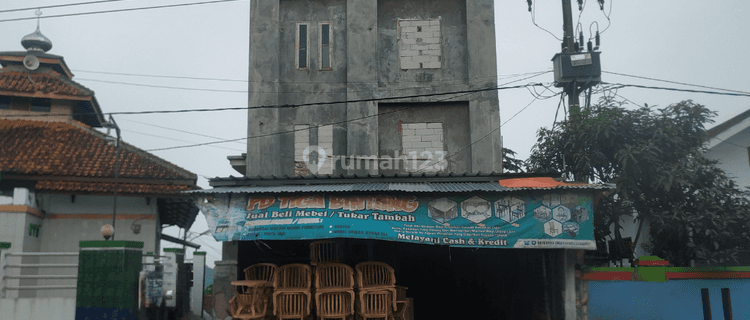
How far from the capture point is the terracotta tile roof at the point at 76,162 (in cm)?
1364

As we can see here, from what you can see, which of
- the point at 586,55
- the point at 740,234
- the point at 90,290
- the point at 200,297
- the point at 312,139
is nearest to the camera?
the point at 90,290

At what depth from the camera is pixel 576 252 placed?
1009 centimetres

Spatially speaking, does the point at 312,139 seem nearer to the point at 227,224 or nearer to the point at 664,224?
the point at 227,224

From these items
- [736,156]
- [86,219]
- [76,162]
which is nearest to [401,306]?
[86,219]

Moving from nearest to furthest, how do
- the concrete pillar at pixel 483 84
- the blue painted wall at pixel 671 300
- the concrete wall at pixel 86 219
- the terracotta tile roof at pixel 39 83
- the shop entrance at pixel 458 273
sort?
1. the blue painted wall at pixel 671 300
2. the shop entrance at pixel 458 273
3. the concrete pillar at pixel 483 84
4. the concrete wall at pixel 86 219
5. the terracotta tile roof at pixel 39 83

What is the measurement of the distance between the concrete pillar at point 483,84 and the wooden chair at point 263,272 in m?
5.59

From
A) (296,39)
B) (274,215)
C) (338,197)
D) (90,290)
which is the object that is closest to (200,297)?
(90,290)

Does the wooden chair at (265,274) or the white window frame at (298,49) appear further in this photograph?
the white window frame at (298,49)

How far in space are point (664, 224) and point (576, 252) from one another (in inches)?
109

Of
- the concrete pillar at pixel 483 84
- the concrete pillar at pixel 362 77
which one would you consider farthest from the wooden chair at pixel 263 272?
the concrete pillar at pixel 483 84

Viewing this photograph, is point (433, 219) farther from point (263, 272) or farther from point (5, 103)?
point (5, 103)

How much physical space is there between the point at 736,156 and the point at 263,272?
45.0ft

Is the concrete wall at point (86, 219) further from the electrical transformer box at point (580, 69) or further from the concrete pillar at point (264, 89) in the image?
the electrical transformer box at point (580, 69)

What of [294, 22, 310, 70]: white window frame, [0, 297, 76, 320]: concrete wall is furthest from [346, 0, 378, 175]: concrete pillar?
[0, 297, 76, 320]: concrete wall
